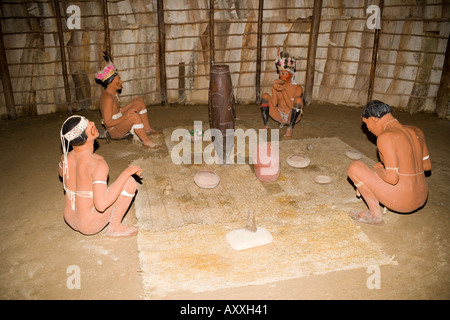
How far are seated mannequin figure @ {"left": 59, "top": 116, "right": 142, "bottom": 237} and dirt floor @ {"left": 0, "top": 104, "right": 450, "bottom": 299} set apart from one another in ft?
0.99

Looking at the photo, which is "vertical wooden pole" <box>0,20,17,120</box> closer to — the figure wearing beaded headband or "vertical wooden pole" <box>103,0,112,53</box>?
"vertical wooden pole" <box>103,0,112,53</box>

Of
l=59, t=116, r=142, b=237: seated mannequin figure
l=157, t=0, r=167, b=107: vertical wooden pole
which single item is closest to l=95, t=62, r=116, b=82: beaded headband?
l=157, t=0, r=167, b=107: vertical wooden pole

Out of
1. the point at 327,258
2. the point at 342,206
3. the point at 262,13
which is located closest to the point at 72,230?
the point at 327,258

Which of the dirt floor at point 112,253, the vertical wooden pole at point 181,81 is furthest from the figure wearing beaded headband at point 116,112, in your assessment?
the vertical wooden pole at point 181,81

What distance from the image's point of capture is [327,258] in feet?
9.69

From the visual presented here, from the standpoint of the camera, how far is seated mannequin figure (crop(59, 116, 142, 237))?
9.00 ft

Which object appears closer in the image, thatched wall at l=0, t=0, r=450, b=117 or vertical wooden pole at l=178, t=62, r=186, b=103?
thatched wall at l=0, t=0, r=450, b=117

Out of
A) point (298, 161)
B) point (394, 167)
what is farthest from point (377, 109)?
point (298, 161)

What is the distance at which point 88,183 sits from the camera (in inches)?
113

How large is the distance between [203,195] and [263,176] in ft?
2.54

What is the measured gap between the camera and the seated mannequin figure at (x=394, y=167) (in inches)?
119

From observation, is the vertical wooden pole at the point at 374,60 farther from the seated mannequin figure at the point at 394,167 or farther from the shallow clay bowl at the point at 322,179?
the seated mannequin figure at the point at 394,167

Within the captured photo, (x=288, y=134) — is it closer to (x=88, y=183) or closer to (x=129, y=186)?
(x=129, y=186)

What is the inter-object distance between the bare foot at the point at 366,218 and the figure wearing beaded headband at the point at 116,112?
10.2ft
